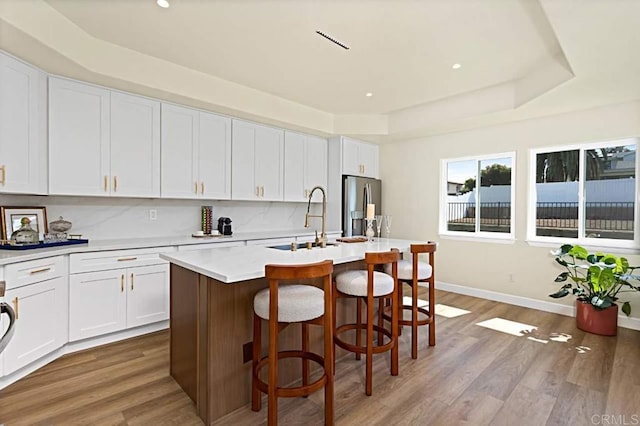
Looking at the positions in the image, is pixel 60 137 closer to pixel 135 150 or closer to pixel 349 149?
pixel 135 150

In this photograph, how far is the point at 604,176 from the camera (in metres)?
3.83

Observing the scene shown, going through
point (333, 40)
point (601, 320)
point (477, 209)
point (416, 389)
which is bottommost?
point (416, 389)

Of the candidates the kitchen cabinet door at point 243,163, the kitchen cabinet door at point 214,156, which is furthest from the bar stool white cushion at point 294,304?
the kitchen cabinet door at point 243,163

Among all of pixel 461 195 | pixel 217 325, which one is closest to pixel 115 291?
pixel 217 325

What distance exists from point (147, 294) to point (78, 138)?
1621 millimetres

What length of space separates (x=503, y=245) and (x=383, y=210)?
2031 millimetres

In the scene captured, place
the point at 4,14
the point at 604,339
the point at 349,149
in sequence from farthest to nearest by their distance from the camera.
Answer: the point at 349,149
the point at 604,339
the point at 4,14

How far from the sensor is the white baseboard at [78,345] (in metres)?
2.35

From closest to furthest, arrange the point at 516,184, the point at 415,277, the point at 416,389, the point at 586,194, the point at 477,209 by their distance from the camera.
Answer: the point at 416,389 → the point at 415,277 → the point at 586,194 → the point at 516,184 → the point at 477,209

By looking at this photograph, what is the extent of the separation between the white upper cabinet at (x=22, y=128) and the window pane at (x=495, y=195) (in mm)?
5272

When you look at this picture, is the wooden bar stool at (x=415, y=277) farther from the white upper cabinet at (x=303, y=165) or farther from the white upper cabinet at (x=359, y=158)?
the white upper cabinet at (x=359, y=158)

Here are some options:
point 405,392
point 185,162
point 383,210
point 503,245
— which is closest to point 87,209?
point 185,162

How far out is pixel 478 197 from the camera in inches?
193

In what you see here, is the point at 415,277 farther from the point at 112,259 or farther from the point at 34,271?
the point at 34,271
